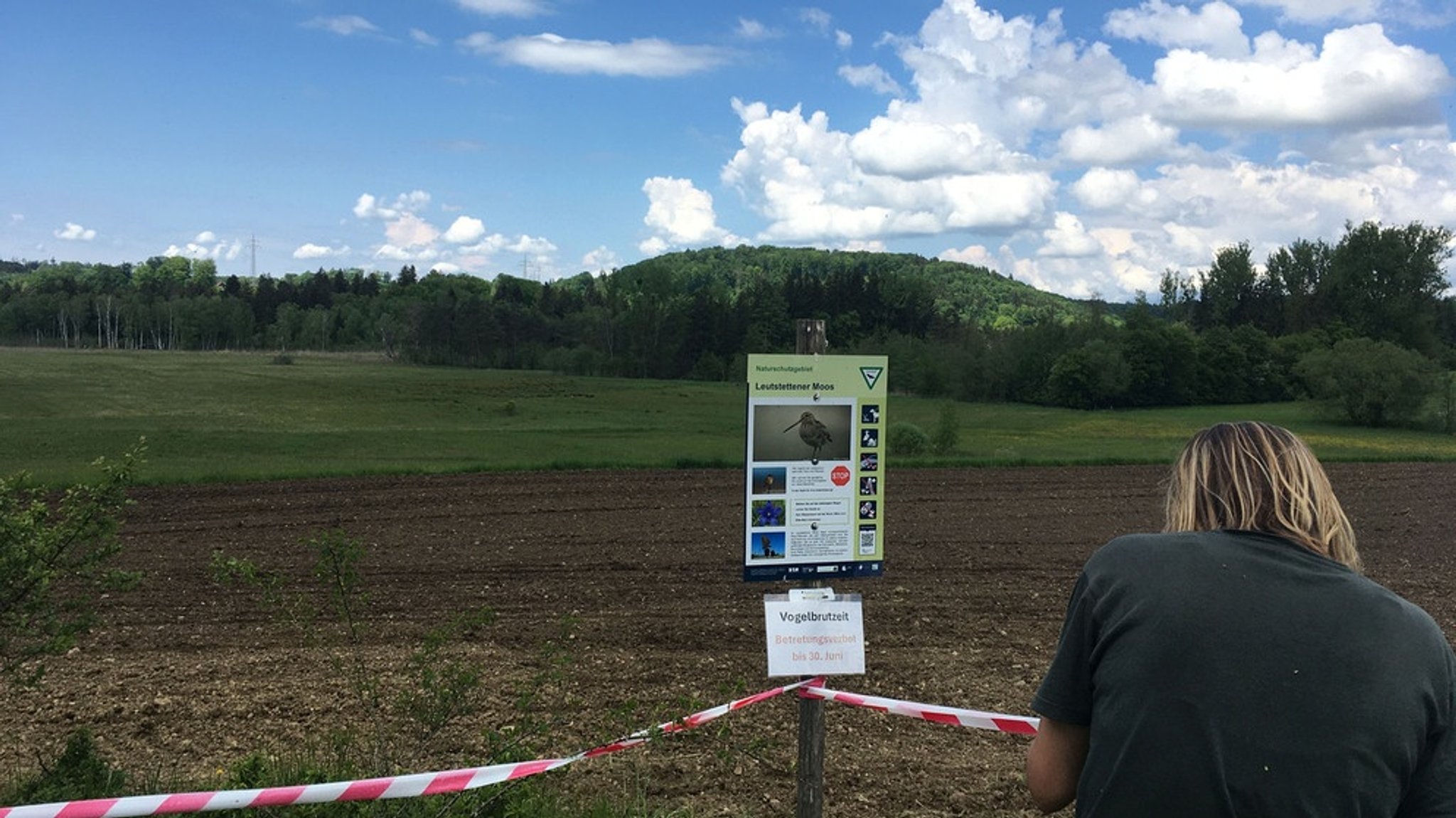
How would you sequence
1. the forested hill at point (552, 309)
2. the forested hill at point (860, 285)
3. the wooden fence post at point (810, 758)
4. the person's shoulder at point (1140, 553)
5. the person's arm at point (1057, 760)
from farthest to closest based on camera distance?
the forested hill at point (860, 285) → the forested hill at point (552, 309) → the wooden fence post at point (810, 758) → the person's arm at point (1057, 760) → the person's shoulder at point (1140, 553)

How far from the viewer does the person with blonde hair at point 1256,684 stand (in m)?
2.10

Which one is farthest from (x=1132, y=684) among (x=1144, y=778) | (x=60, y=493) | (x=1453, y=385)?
(x=1453, y=385)

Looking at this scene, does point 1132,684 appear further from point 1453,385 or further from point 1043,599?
point 1453,385

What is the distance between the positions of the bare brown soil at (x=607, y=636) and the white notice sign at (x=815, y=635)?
0.95 ft

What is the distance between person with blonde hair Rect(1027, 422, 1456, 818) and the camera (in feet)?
6.88

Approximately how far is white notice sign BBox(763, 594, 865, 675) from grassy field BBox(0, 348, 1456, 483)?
1076cm

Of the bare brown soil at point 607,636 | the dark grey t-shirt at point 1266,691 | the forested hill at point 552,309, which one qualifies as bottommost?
the bare brown soil at point 607,636

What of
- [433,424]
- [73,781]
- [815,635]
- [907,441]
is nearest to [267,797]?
[73,781]

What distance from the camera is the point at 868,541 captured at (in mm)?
5125

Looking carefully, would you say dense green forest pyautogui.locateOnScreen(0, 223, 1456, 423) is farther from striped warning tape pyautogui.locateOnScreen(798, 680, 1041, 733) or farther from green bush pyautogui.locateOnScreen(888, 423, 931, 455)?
striped warning tape pyautogui.locateOnScreen(798, 680, 1041, 733)

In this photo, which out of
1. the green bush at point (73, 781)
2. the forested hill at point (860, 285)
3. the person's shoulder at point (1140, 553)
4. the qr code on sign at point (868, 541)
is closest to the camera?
the person's shoulder at point (1140, 553)

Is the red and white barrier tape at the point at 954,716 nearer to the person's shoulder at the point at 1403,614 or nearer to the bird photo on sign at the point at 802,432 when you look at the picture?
the bird photo on sign at the point at 802,432

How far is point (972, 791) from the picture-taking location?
20.3 ft

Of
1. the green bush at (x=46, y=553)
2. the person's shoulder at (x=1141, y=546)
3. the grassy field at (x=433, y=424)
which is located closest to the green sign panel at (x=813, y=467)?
the person's shoulder at (x=1141, y=546)
